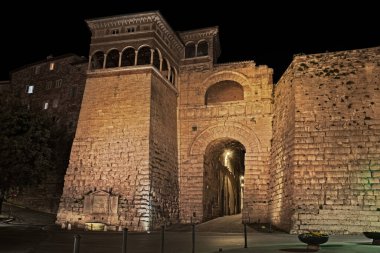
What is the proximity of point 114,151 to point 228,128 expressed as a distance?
251 inches

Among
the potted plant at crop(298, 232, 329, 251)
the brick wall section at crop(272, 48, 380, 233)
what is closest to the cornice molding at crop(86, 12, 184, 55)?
the brick wall section at crop(272, 48, 380, 233)

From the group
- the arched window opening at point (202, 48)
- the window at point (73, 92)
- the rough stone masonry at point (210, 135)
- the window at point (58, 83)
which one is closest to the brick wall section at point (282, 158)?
the rough stone masonry at point (210, 135)

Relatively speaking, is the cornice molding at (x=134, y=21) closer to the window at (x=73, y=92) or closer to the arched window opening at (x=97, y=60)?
the arched window opening at (x=97, y=60)

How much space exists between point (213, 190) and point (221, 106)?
516 centimetres

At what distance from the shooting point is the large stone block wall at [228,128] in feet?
62.8

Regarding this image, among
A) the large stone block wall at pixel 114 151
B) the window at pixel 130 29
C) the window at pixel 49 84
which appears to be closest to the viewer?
the large stone block wall at pixel 114 151

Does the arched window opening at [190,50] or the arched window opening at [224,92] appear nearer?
the arched window opening at [224,92]

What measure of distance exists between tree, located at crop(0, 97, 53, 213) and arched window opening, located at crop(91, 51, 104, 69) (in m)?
5.41

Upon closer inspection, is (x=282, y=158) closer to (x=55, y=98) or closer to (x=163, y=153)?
(x=163, y=153)

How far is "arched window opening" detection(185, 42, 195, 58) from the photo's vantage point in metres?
22.9

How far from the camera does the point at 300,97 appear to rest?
54.4ft

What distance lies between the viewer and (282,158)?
17281 millimetres

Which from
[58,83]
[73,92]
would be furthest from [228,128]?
[58,83]

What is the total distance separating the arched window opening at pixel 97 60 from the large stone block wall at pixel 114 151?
101 centimetres
